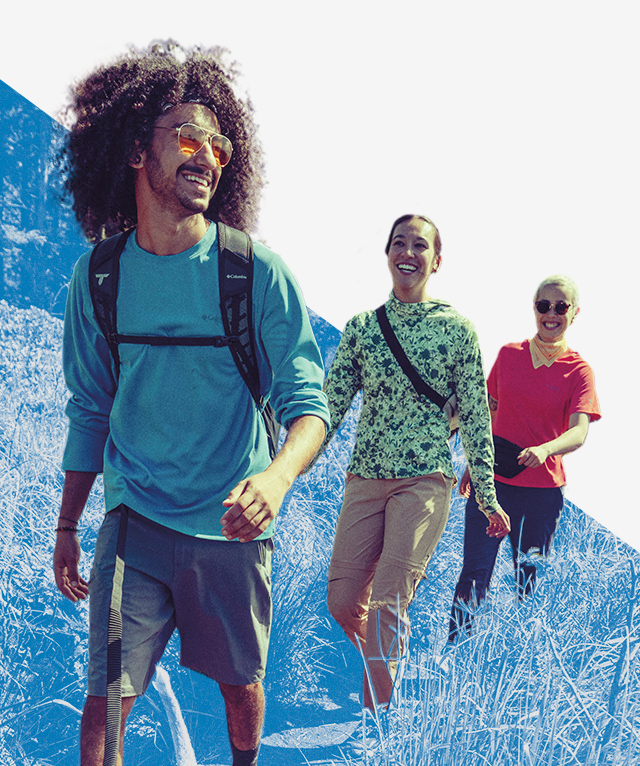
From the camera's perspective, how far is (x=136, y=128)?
2.76m

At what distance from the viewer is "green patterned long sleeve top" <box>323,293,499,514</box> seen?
3.37 metres

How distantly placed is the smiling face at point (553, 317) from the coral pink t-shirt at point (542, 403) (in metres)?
0.14

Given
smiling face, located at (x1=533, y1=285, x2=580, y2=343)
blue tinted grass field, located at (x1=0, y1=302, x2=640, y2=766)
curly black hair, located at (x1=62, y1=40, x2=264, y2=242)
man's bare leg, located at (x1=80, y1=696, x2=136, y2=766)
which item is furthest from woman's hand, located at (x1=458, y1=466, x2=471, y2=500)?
man's bare leg, located at (x1=80, y1=696, x2=136, y2=766)

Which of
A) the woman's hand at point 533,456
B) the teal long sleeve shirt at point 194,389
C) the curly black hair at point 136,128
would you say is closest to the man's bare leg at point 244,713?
the teal long sleeve shirt at point 194,389

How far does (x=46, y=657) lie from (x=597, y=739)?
10.4ft

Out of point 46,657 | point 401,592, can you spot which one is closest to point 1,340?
point 46,657

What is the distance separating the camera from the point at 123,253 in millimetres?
2559

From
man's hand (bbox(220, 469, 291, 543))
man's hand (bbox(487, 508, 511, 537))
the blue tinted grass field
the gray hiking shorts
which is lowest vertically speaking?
the blue tinted grass field

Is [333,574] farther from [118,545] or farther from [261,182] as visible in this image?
[261,182]

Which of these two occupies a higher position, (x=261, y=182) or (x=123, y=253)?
(x=261, y=182)

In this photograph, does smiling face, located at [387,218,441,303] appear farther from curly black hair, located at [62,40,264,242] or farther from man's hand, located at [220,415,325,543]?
man's hand, located at [220,415,325,543]

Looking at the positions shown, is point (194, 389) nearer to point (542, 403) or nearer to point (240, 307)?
point (240, 307)

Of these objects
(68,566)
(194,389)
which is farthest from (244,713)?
(194,389)

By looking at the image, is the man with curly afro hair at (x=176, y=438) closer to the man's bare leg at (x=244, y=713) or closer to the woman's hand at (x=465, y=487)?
the man's bare leg at (x=244, y=713)
